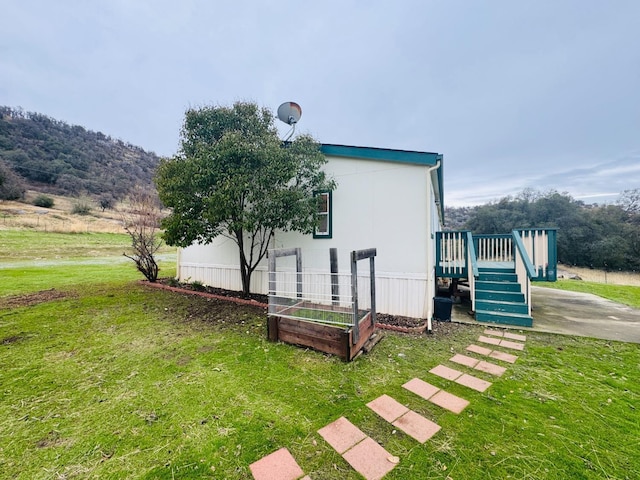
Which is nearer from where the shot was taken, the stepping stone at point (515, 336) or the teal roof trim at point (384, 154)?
the stepping stone at point (515, 336)

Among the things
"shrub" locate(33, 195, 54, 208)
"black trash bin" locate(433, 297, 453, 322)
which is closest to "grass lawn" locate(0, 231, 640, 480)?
"black trash bin" locate(433, 297, 453, 322)

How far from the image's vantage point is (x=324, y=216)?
6391mm

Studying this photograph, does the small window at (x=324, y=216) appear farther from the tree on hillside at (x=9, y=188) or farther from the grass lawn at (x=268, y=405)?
the tree on hillside at (x=9, y=188)

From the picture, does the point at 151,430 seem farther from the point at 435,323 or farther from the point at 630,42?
the point at 630,42

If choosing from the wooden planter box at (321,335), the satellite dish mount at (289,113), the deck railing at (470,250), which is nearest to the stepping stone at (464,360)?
the wooden planter box at (321,335)

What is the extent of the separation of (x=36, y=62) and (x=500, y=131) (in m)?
55.2

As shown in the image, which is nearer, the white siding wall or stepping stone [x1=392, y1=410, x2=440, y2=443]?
stepping stone [x1=392, y1=410, x2=440, y2=443]

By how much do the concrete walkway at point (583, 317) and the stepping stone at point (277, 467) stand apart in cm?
490

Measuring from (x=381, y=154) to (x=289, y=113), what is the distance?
9.32 feet

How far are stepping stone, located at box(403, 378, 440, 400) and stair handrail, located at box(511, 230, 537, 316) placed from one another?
13.1 ft

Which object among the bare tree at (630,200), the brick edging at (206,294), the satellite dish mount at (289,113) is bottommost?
the brick edging at (206,294)

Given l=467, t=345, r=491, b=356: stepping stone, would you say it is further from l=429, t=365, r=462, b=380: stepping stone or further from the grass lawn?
l=429, t=365, r=462, b=380: stepping stone

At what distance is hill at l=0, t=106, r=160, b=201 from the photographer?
42.1 m

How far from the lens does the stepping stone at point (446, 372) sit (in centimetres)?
330
